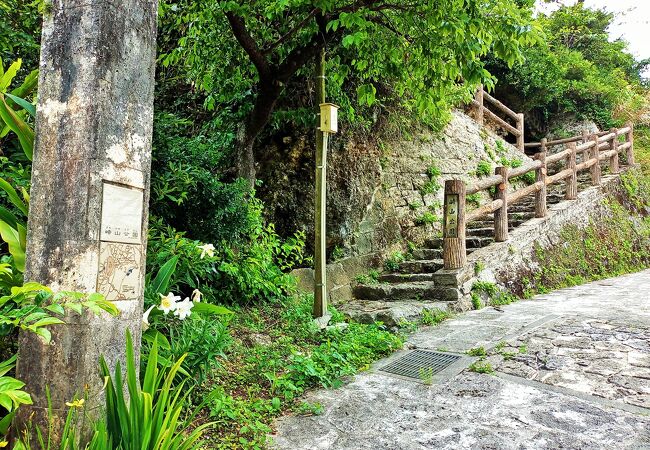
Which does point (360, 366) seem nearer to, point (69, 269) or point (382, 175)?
point (69, 269)

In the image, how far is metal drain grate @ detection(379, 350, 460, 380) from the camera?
3.29 metres

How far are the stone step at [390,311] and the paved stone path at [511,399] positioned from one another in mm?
298

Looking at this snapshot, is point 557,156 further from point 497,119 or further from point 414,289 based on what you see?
point 414,289

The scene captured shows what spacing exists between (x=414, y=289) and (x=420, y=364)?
1.98 m

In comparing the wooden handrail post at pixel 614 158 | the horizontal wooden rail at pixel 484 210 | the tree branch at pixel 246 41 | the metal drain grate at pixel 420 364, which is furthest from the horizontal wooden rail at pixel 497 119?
the metal drain grate at pixel 420 364

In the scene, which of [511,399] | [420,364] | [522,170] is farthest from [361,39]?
[522,170]

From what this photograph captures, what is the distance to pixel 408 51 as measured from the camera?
4363mm

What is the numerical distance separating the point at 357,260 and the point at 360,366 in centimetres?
265

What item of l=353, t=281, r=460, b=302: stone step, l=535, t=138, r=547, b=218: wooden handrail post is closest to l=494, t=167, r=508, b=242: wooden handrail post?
l=535, t=138, r=547, b=218: wooden handrail post

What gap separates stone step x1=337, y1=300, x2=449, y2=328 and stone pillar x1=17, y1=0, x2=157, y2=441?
10.5 feet

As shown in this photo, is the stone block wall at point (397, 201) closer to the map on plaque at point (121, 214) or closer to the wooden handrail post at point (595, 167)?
the wooden handrail post at point (595, 167)

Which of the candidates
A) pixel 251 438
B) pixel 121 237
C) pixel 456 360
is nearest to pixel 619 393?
pixel 456 360

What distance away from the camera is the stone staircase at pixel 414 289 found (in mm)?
4664

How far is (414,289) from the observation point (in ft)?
17.7
